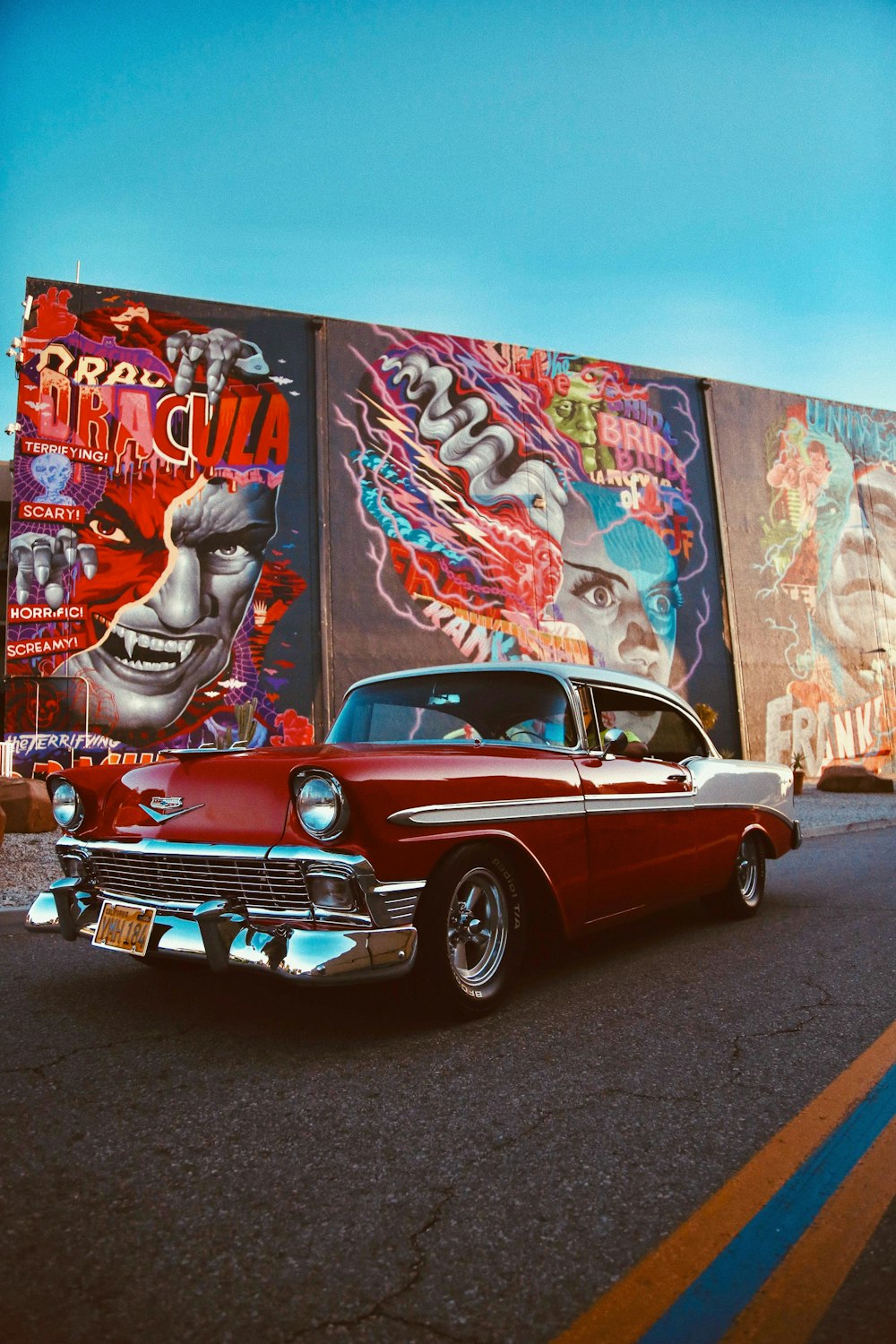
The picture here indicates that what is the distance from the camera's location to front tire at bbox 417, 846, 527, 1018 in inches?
119

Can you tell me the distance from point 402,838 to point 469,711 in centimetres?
121

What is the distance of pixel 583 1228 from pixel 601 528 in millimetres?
23805

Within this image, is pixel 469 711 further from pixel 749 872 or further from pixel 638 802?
pixel 749 872

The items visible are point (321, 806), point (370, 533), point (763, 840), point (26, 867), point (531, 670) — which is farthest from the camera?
point (370, 533)

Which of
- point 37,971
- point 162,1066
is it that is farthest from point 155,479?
point 162,1066

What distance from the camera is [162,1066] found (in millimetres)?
2736

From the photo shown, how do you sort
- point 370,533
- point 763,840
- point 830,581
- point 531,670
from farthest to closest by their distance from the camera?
1. point 830,581
2. point 370,533
3. point 763,840
4. point 531,670

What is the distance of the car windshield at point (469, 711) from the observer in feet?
13.2

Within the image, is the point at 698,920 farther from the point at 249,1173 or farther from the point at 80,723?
the point at 80,723

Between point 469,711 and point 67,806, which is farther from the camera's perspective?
point 469,711

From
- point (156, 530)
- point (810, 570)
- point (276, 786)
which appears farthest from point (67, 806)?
point (810, 570)

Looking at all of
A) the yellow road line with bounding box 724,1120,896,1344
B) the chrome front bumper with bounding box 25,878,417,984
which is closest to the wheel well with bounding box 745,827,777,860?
the chrome front bumper with bounding box 25,878,417,984

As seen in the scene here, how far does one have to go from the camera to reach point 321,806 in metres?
2.91

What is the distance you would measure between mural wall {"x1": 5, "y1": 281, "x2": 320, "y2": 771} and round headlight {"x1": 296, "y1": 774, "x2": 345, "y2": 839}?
16.0 meters
